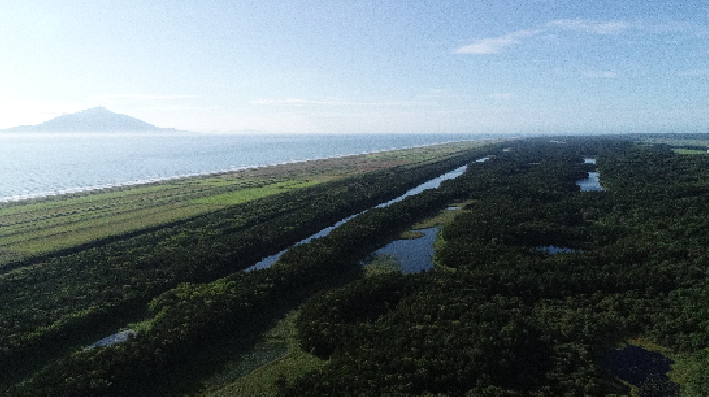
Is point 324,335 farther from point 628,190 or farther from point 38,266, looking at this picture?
point 628,190

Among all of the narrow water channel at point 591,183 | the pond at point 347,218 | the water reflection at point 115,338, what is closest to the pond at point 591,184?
the narrow water channel at point 591,183

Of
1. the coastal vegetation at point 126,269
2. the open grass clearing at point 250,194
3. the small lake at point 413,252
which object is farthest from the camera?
the open grass clearing at point 250,194

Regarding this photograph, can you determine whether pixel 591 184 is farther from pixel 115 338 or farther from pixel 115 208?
pixel 115 208

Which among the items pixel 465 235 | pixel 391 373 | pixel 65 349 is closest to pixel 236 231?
pixel 65 349

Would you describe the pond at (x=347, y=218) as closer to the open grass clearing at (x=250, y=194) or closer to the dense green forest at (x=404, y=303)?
the dense green forest at (x=404, y=303)

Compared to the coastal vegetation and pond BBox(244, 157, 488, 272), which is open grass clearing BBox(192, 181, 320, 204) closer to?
the coastal vegetation

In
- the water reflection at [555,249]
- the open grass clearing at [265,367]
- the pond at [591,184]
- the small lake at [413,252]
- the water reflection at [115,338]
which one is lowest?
the open grass clearing at [265,367]
